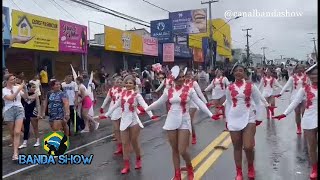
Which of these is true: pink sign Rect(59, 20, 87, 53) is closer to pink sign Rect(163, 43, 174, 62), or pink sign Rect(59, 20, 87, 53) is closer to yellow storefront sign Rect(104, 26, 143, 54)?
yellow storefront sign Rect(104, 26, 143, 54)

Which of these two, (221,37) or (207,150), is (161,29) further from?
(207,150)

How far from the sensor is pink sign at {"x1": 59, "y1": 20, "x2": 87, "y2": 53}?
1991cm

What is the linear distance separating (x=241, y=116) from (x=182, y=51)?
98.4 ft

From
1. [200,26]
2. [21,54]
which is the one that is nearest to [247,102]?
[21,54]

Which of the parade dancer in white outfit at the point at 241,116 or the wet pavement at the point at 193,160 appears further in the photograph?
the wet pavement at the point at 193,160

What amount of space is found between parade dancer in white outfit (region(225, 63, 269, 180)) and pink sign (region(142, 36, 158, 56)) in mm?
22719

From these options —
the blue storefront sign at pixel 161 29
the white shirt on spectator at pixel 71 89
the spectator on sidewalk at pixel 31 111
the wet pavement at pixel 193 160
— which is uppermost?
the blue storefront sign at pixel 161 29

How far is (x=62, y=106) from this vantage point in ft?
31.1

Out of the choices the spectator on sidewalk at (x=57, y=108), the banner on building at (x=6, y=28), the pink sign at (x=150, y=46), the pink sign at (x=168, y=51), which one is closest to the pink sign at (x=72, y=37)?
the banner on building at (x=6, y=28)

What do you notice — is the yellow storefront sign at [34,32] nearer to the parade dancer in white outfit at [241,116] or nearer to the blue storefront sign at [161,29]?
the parade dancer in white outfit at [241,116]

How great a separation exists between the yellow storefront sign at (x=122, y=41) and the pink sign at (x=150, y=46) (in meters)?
0.78

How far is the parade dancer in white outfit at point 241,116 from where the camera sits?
629 centimetres

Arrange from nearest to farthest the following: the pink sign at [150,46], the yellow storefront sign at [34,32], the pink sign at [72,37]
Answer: the yellow storefront sign at [34,32] → the pink sign at [72,37] → the pink sign at [150,46]

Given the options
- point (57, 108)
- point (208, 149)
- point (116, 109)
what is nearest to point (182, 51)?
point (57, 108)
